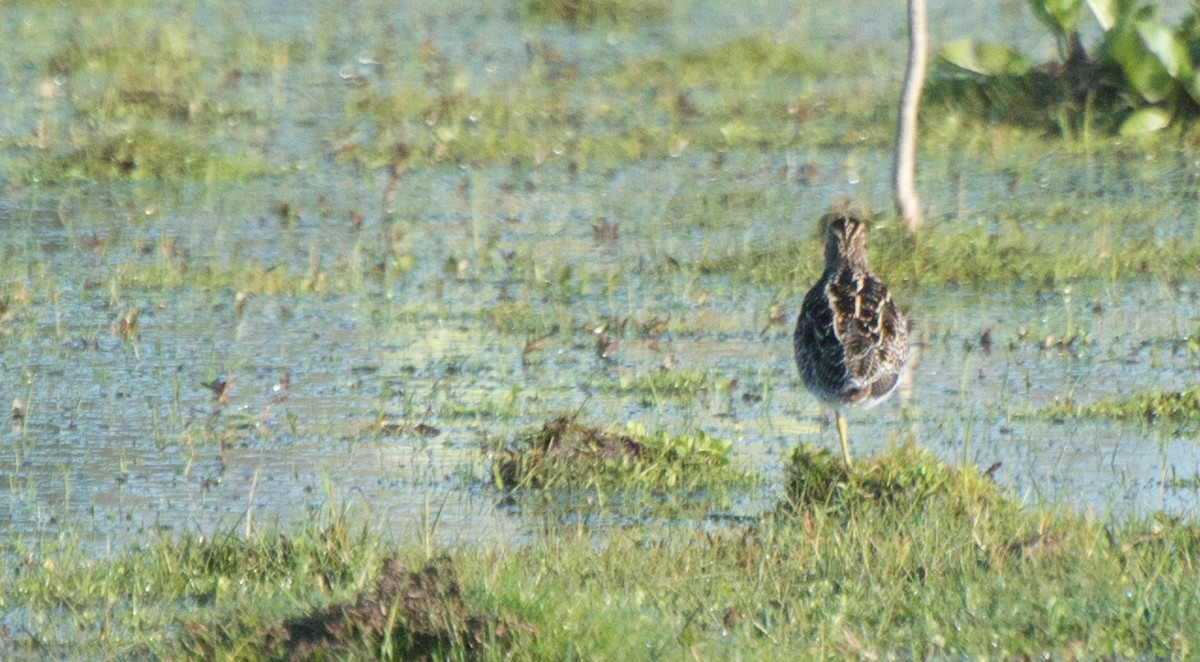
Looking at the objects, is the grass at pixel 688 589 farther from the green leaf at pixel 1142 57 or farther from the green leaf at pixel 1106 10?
the green leaf at pixel 1106 10

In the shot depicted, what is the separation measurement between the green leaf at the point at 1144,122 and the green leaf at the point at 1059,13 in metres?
0.78

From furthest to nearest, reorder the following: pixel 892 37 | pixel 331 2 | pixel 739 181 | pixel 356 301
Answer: pixel 331 2, pixel 892 37, pixel 739 181, pixel 356 301

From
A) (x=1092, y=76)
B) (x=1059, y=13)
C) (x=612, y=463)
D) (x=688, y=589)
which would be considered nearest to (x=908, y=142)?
(x=1059, y=13)

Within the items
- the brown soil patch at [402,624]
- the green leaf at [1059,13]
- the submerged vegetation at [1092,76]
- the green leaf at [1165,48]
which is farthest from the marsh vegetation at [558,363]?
the green leaf at [1059,13]

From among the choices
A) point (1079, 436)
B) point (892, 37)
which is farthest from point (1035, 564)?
point (892, 37)

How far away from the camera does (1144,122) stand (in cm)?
1368

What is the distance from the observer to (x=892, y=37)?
1884 cm

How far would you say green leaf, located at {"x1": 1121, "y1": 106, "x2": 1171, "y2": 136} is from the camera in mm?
13648

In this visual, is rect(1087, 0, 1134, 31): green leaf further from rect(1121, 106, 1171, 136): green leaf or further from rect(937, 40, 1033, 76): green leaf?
rect(1121, 106, 1171, 136): green leaf

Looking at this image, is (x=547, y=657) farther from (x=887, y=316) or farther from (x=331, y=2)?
(x=331, y=2)

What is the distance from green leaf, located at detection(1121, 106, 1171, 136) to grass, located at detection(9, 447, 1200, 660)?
7.21 metres

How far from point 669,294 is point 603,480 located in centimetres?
314

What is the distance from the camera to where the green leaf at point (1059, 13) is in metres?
14.1

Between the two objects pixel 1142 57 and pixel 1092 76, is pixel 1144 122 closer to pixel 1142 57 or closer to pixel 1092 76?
pixel 1142 57
